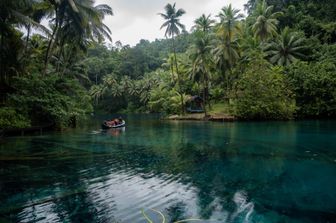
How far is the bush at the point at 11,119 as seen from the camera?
2308 centimetres

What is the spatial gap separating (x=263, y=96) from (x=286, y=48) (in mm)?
13719

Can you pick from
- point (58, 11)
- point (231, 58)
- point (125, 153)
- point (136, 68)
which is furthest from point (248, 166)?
point (136, 68)

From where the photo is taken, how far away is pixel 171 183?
1016cm

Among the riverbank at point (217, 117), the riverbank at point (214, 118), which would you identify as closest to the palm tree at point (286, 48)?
the riverbank at point (217, 117)

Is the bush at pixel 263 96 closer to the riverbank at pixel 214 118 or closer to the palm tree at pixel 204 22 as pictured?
the riverbank at pixel 214 118

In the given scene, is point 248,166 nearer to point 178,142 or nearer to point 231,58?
point 178,142

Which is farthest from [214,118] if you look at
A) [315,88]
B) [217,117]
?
[315,88]

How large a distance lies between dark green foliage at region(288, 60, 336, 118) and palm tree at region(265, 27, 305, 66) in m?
6.24

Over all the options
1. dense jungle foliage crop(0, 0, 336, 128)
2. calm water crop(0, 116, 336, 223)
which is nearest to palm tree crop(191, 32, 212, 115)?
dense jungle foliage crop(0, 0, 336, 128)

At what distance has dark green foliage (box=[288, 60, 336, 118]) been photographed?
37.3 meters

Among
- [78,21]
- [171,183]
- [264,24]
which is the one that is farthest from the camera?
[264,24]

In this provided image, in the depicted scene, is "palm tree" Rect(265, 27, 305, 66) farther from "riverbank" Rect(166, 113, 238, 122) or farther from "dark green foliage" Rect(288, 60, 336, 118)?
"riverbank" Rect(166, 113, 238, 122)

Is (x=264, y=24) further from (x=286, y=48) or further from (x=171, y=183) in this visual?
(x=171, y=183)

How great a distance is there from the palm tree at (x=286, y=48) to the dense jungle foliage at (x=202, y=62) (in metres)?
0.14
